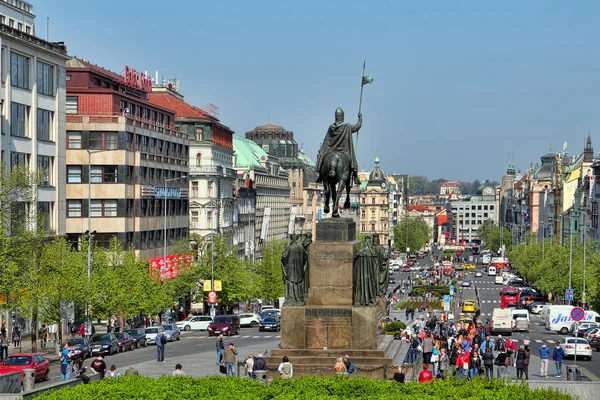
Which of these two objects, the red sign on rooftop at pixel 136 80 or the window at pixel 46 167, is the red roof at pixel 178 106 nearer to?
the red sign on rooftop at pixel 136 80

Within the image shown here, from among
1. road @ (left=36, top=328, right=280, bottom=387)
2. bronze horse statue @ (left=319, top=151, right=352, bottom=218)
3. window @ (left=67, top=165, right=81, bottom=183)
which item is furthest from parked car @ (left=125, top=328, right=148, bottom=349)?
bronze horse statue @ (left=319, top=151, right=352, bottom=218)

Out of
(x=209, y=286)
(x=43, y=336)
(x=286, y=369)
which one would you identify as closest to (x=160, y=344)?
(x=43, y=336)

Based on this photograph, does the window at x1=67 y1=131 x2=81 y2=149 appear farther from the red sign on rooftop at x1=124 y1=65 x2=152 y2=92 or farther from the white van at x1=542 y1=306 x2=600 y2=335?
the white van at x1=542 y1=306 x2=600 y2=335

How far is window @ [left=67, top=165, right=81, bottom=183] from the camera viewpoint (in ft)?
324

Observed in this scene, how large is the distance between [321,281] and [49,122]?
4931cm

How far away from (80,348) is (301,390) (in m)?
32.3

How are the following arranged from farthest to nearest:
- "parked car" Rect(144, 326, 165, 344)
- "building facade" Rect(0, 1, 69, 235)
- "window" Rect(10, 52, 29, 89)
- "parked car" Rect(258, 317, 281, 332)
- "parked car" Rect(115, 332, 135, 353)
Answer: "parked car" Rect(258, 317, 281, 332), "window" Rect(10, 52, 29, 89), "building facade" Rect(0, 1, 69, 235), "parked car" Rect(144, 326, 165, 344), "parked car" Rect(115, 332, 135, 353)

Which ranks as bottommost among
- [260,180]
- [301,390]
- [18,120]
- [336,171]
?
[301,390]

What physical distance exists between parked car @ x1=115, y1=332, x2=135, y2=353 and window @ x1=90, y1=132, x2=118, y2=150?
32379mm

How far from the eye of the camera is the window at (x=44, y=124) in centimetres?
8281

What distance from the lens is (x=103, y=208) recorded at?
10138 cm

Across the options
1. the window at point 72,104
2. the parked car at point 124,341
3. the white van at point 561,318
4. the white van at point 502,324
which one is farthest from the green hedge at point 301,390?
the window at point 72,104

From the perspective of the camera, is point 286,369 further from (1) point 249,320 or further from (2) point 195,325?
(1) point 249,320

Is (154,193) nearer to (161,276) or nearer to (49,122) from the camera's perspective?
(161,276)
